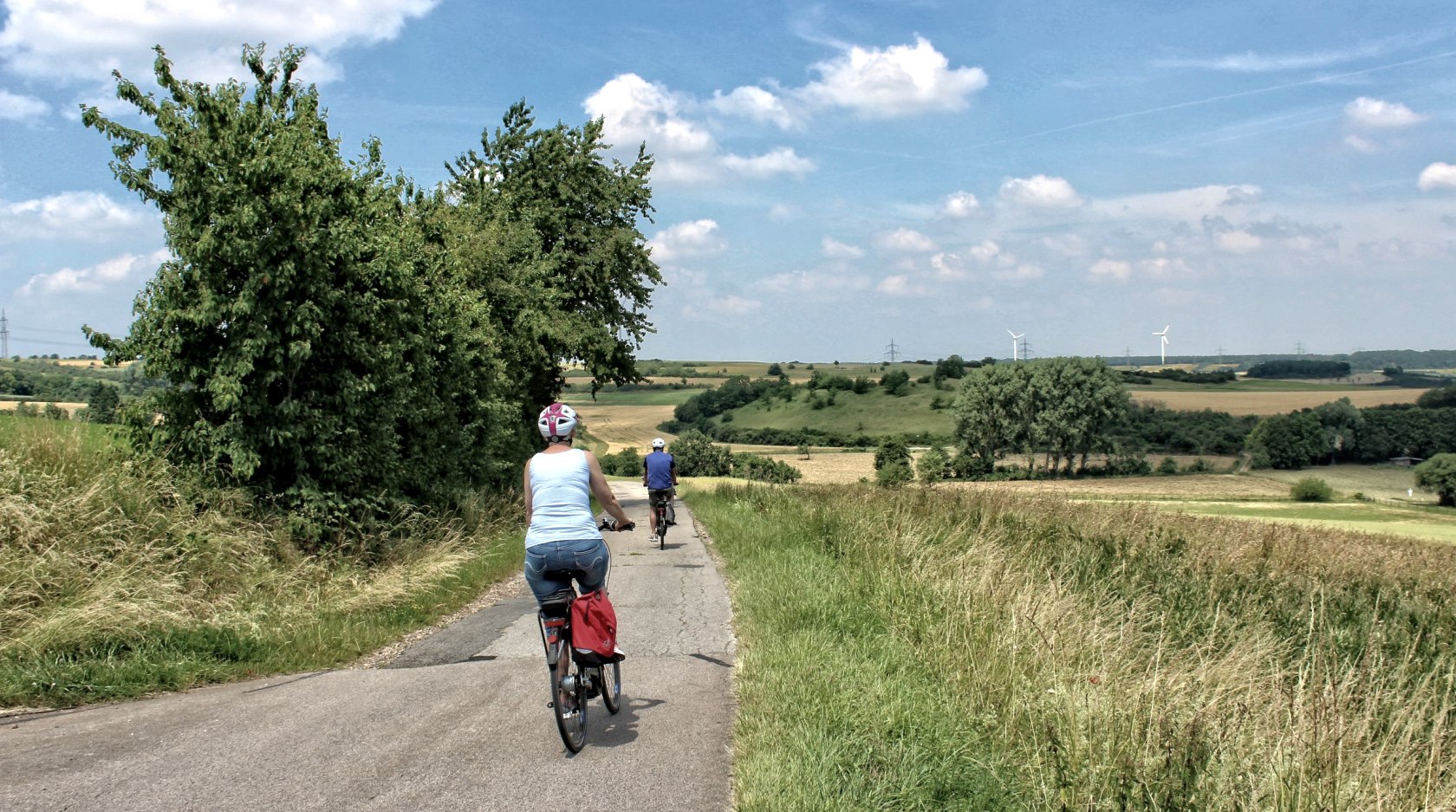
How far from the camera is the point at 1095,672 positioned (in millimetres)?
5953

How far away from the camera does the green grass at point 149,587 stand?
7117mm

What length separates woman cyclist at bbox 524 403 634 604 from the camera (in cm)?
580

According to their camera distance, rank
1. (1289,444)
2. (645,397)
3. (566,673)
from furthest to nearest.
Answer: (645,397), (1289,444), (566,673)

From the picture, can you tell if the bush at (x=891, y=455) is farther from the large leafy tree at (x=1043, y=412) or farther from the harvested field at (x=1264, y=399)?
the harvested field at (x=1264, y=399)

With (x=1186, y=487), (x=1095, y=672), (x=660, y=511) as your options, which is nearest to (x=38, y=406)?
(x=660, y=511)

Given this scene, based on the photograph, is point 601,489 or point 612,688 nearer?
point 601,489

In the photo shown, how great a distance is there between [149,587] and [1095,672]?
748 cm

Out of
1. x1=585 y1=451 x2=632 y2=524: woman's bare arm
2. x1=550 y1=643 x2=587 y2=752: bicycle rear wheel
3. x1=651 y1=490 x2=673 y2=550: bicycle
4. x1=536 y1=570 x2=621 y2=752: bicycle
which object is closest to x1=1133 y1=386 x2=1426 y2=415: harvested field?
x1=651 y1=490 x2=673 y2=550: bicycle

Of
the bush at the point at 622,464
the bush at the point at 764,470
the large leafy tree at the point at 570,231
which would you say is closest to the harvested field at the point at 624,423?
the bush at the point at 622,464

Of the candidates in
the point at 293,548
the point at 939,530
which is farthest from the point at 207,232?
the point at 939,530

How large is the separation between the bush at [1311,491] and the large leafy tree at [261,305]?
65.3m

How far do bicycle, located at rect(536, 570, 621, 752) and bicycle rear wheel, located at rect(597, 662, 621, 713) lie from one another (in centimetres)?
1

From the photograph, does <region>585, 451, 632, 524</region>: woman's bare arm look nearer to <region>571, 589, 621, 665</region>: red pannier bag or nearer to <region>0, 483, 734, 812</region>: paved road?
<region>571, 589, 621, 665</region>: red pannier bag

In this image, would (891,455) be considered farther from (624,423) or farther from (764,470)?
(624,423)
